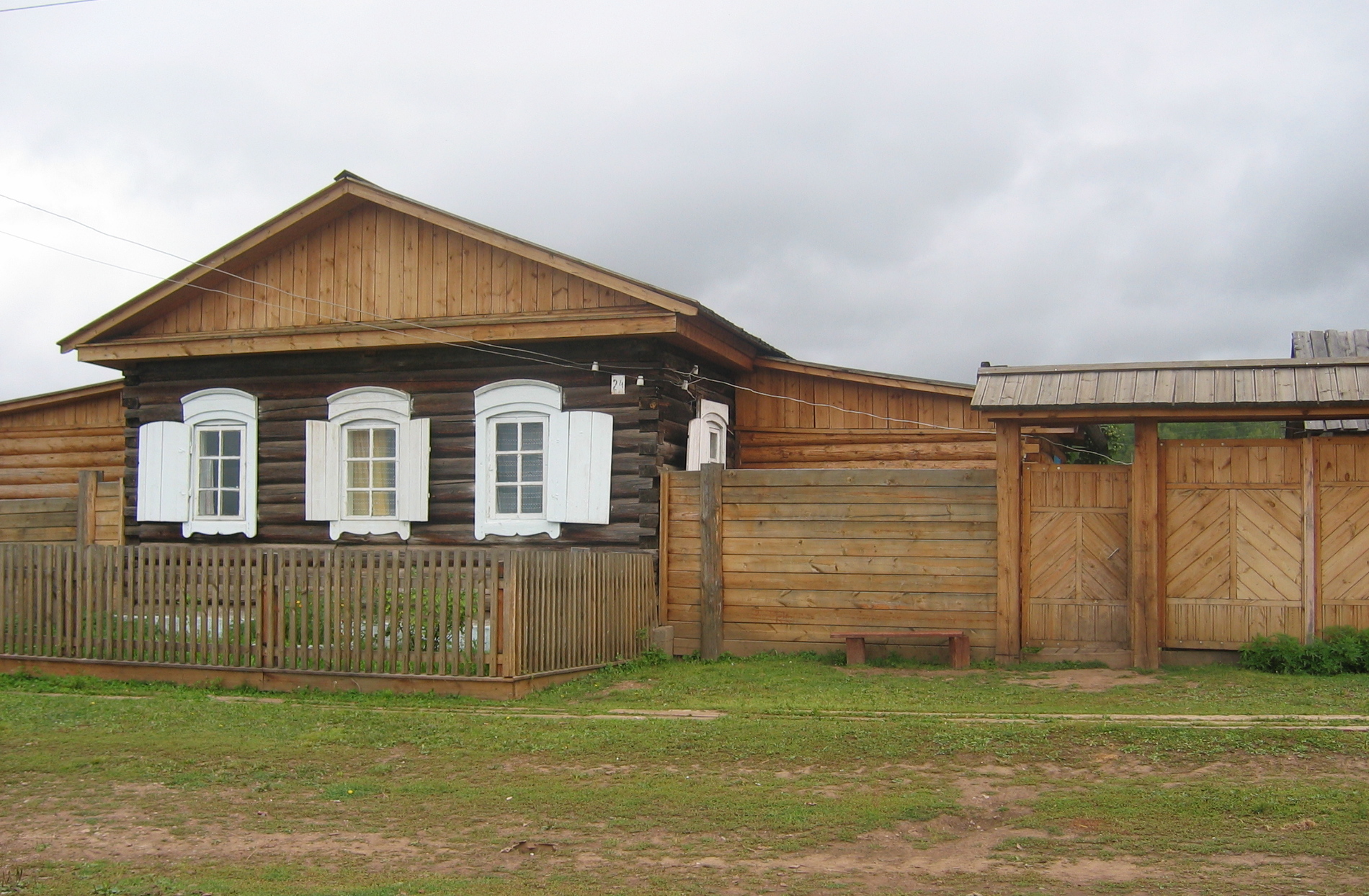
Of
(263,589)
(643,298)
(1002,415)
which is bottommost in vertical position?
(263,589)

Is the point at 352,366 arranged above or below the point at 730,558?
above

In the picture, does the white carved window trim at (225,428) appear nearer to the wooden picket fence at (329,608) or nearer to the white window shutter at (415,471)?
the white window shutter at (415,471)

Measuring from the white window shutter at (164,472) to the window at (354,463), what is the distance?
6.97ft

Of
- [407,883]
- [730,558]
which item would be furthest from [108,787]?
[730,558]

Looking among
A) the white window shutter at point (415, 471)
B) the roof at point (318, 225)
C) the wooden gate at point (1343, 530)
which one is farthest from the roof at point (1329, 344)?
the white window shutter at point (415, 471)

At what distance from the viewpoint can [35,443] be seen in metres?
22.6

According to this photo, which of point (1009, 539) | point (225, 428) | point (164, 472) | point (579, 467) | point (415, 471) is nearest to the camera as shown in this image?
point (1009, 539)

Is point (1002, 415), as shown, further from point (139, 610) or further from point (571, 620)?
point (139, 610)

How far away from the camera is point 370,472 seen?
16.9 m

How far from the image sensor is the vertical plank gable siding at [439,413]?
15.3m

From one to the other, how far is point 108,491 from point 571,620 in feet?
34.6

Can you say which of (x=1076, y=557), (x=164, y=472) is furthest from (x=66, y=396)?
(x=1076, y=557)

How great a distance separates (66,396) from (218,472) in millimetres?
5982

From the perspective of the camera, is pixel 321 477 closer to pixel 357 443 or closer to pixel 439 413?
pixel 357 443
